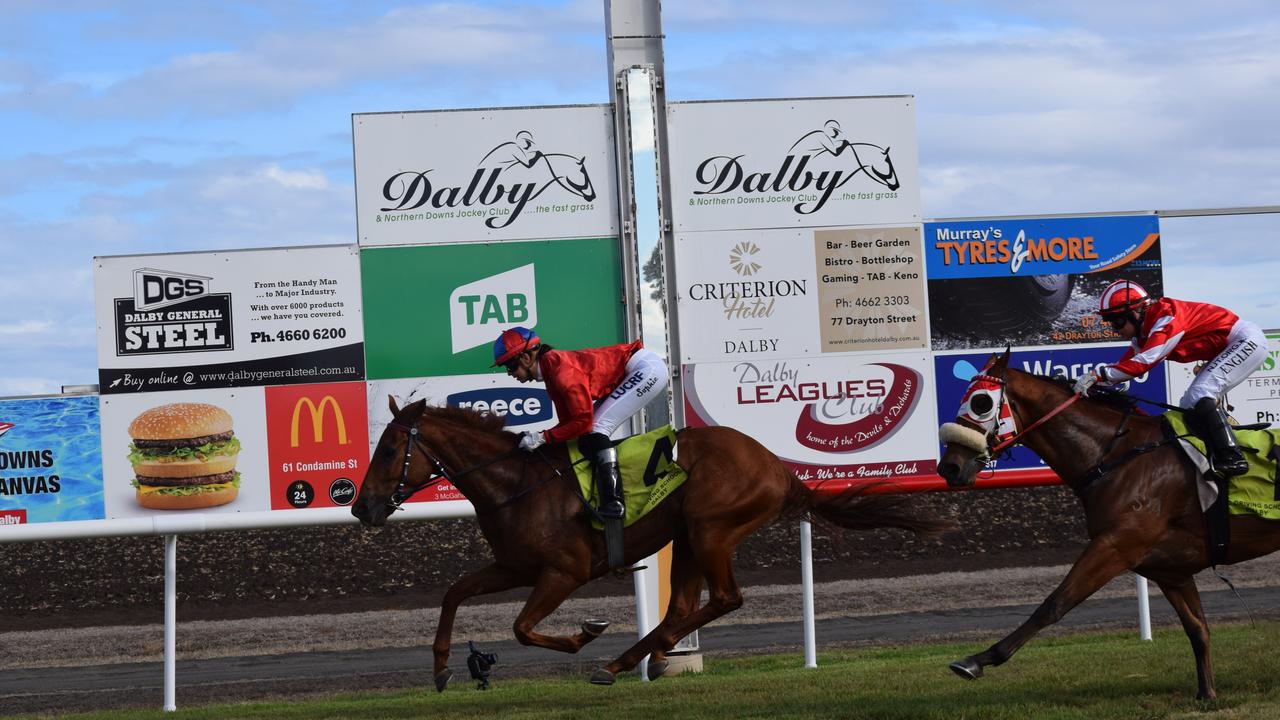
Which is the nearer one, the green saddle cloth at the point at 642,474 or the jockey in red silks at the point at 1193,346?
the jockey in red silks at the point at 1193,346

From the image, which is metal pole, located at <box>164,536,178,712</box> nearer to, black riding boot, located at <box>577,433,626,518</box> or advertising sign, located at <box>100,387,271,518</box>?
advertising sign, located at <box>100,387,271,518</box>

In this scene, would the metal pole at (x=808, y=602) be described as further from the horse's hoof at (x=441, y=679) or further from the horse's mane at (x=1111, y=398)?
the horse's hoof at (x=441, y=679)

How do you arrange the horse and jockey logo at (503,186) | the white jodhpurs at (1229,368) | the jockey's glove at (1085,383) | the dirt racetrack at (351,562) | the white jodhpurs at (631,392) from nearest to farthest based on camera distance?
the jockey's glove at (1085,383) → the white jodhpurs at (1229,368) → the white jodhpurs at (631,392) → the horse and jockey logo at (503,186) → the dirt racetrack at (351,562)

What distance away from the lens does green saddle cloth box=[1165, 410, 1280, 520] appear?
24.7 ft

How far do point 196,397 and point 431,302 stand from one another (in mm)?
1865

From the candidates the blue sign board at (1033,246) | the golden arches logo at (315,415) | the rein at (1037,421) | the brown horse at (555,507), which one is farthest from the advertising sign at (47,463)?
the rein at (1037,421)

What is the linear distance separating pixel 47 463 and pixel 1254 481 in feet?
26.8

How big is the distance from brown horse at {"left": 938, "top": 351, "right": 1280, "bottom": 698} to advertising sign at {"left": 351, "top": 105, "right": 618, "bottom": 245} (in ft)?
13.4

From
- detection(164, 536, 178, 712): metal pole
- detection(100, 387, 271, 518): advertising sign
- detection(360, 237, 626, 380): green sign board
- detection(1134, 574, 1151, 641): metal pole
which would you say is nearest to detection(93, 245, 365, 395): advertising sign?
detection(100, 387, 271, 518): advertising sign

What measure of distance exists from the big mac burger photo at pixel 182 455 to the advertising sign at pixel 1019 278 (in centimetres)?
552

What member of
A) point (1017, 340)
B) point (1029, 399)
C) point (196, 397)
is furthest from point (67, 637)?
point (1029, 399)

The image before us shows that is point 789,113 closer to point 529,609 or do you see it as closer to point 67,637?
point 529,609

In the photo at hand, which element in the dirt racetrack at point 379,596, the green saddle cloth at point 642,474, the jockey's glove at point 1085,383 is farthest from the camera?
the dirt racetrack at point 379,596

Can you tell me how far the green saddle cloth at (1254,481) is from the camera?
296 inches
